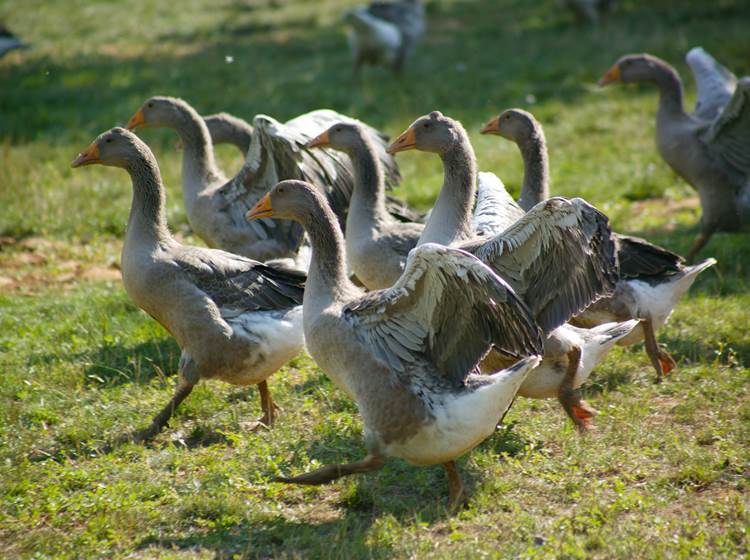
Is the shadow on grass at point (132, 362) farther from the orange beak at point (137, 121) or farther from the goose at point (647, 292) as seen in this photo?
the goose at point (647, 292)

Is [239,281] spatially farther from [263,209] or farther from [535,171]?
[535,171]

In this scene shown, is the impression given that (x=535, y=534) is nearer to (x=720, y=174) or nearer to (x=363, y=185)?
(x=363, y=185)

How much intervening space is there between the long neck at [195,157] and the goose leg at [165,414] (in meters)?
2.35

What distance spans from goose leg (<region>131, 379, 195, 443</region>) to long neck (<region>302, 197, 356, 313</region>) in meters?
1.18

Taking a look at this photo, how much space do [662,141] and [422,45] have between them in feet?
31.3

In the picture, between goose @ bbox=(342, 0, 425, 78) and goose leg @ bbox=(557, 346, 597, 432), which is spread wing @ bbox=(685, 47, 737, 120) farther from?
goose @ bbox=(342, 0, 425, 78)

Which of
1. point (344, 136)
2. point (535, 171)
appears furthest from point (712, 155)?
point (344, 136)

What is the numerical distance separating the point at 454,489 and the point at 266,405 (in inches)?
61.0

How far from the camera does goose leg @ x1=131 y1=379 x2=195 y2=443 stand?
5.46m

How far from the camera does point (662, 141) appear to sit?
8719 mm

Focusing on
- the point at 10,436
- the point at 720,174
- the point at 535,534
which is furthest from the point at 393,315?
the point at 720,174

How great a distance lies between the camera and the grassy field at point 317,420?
4395 millimetres

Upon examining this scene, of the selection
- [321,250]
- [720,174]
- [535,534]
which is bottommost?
[535,534]

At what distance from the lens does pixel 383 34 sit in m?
14.3
